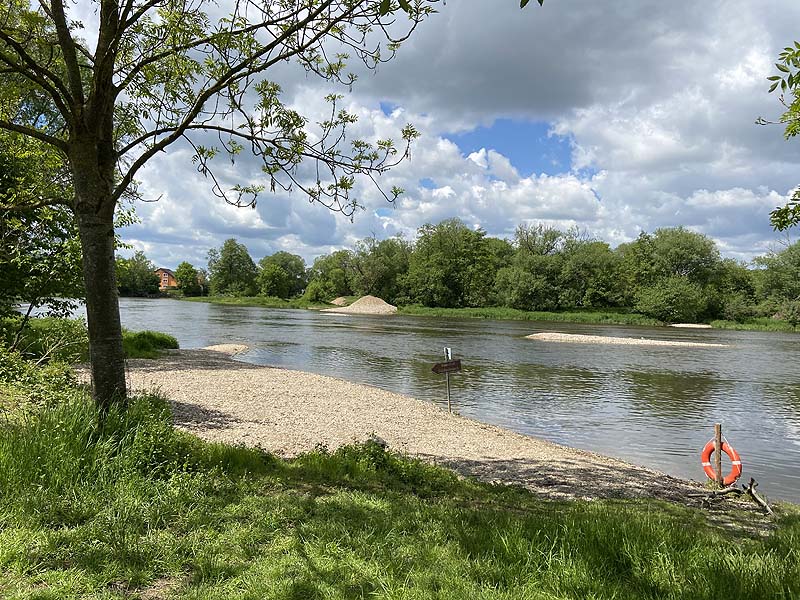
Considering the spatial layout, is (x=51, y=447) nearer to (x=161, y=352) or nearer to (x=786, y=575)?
(x=786, y=575)

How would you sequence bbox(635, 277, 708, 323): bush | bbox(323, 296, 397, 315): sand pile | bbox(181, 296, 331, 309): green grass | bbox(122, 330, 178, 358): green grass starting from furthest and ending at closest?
bbox(181, 296, 331, 309): green grass
bbox(323, 296, 397, 315): sand pile
bbox(635, 277, 708, 323): bush
bbox(122, 330, 178, 358): green grass

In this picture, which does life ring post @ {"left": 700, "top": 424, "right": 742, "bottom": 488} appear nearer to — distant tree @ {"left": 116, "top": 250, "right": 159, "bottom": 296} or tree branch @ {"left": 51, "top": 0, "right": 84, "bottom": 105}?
tree branch @ {"left": 51, "top": 0, "right": 84, "bottom": 105}

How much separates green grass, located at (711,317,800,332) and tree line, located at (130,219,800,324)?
3.98 ft

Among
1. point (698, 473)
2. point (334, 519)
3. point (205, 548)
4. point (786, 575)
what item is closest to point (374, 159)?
point (334, 519)

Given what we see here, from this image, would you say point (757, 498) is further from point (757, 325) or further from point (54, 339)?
point (757, 325)

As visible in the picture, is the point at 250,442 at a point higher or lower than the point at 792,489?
higher

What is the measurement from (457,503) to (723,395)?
18136mm

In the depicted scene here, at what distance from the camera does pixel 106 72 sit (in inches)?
199

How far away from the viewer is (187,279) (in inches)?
5241

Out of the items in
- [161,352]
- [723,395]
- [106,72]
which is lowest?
[723,395]

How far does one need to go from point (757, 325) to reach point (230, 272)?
4170 inches

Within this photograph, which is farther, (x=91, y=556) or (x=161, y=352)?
(x=161, y=352)

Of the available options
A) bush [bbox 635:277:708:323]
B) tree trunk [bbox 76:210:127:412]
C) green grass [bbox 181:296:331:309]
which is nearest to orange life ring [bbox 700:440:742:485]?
tree trunk [bbox 76:210:127:412]

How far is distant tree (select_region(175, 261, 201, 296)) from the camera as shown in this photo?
132625mm
